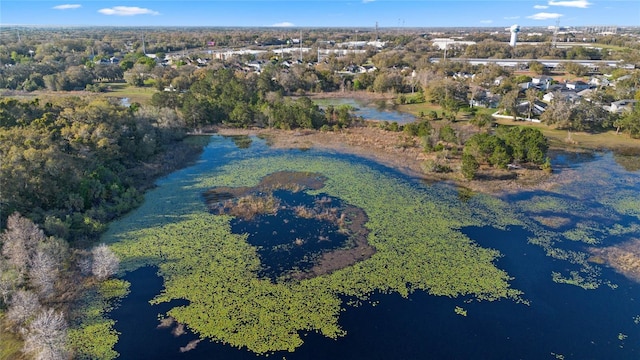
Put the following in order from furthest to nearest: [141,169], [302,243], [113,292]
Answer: [141,169], [302,243], [113,292]

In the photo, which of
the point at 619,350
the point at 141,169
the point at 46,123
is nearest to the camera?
the point at 619,350

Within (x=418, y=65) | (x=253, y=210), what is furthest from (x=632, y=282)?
(x=418, y=65)

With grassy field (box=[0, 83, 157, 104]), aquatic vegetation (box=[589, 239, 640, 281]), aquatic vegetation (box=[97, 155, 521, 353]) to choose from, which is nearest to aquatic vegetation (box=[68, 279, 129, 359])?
aquatic vegetation (box=[97, 155, 521, 353])

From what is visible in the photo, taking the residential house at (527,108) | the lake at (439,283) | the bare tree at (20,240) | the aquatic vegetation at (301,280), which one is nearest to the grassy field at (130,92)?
the lake at (439,283)

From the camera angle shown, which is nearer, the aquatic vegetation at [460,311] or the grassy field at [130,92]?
the aquatic vegetation at [460,311]

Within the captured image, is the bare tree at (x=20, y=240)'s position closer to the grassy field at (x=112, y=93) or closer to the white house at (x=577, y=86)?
the grassy field at (x=112, y=93)

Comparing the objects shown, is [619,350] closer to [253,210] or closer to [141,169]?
[253,210]
